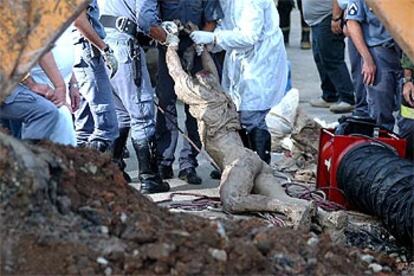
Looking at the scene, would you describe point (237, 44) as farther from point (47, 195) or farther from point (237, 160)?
point (47, 195)

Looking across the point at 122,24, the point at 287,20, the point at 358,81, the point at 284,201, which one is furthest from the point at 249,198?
the point at 287,20

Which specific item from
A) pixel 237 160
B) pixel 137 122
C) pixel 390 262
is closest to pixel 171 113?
pixel 137 122

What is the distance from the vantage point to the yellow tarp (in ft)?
13.9

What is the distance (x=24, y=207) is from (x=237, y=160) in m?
3.50

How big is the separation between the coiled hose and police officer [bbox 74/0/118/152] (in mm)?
1662

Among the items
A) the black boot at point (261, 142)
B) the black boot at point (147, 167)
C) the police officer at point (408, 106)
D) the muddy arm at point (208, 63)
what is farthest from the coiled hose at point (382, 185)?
the black boot at point (147, 167)

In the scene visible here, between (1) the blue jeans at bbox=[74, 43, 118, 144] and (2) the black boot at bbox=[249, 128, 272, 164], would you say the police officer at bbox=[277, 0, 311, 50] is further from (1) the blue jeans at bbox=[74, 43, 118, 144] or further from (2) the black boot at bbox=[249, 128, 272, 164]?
(1) the blue jeans at bbox=[74, 43, 118, 144]

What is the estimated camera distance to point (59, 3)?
4.23m

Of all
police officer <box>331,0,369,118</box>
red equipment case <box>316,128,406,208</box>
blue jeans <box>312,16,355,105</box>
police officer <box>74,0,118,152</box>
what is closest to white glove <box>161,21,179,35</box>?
police officer <box>74,0,118,152</box>

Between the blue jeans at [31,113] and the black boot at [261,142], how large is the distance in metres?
2.24

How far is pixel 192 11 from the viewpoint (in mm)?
8297

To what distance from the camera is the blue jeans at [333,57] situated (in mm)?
11328

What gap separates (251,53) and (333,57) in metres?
3.20

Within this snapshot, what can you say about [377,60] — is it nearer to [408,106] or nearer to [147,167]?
[408,106]
